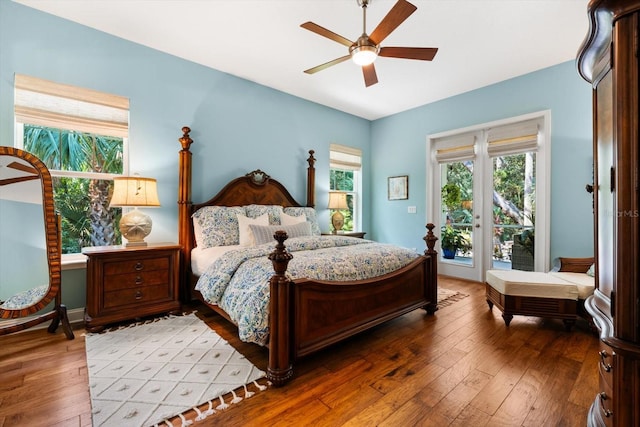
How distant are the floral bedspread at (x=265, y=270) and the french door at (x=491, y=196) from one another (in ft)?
6.56

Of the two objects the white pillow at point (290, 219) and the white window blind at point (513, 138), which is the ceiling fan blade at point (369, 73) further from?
the white window blind at point (513, 138)

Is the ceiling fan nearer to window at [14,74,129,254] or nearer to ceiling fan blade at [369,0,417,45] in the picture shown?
ceiling fan blade at [369,0,417,45]

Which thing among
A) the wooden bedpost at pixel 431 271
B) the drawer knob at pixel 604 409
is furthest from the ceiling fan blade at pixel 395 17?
the drawer knob at pixel 604 409

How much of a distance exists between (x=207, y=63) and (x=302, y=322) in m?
3.23

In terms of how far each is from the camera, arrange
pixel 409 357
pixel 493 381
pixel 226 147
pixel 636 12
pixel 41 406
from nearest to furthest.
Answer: pixel 636 12 < pixel 41 406 < pixel 493 381 < pixel 409 357 < pixel 226 147

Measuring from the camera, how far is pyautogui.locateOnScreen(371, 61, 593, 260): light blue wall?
328 cm

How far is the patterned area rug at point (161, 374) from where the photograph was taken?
59.3 inches

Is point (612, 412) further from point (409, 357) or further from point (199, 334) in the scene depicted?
point (199, 334)

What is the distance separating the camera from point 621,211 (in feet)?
3.02

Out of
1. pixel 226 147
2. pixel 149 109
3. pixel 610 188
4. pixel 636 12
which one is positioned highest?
pixel 149 109

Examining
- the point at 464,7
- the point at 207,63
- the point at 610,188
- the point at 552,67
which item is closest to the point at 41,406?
the point at 610,188

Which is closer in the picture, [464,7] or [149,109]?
[464,7]

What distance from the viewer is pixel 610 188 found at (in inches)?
41.7

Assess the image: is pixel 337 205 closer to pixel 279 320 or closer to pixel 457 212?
pixel 457 212
